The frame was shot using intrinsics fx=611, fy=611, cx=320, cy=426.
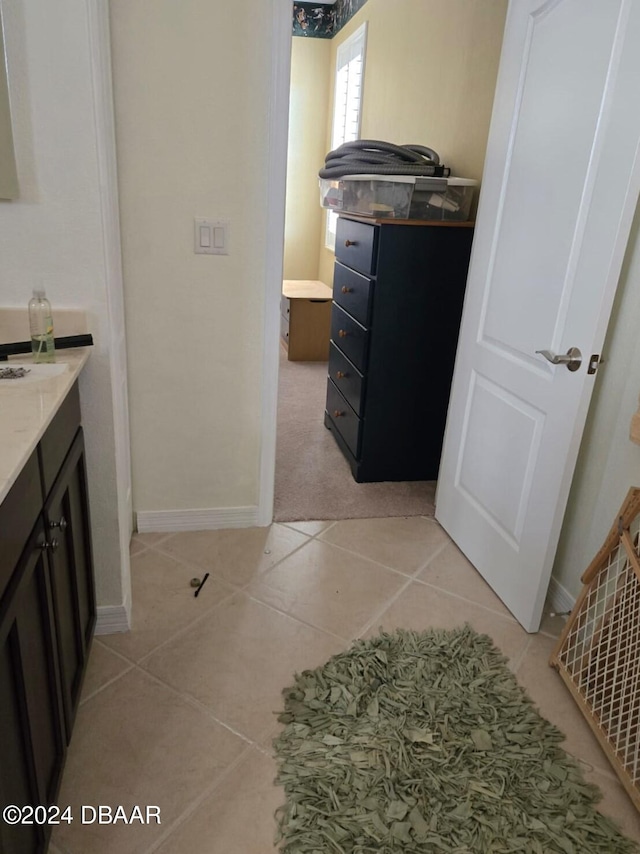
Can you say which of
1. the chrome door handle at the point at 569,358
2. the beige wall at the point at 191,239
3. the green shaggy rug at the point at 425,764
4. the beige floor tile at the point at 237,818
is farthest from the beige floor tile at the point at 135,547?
the chrome door handle at the point at 569,358

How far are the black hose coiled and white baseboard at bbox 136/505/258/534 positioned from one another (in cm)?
161

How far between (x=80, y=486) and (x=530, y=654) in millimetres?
1428

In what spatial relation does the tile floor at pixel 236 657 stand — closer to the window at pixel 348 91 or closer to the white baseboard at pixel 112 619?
the white baseboard at pixel 112 619

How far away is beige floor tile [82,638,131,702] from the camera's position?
1662 mm

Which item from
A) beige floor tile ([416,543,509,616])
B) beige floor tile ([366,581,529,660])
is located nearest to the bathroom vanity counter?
beige floor tile ([366,581,529,660])

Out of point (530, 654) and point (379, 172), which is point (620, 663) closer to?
point (530, 654)

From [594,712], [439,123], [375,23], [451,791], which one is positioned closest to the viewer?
[451,791]

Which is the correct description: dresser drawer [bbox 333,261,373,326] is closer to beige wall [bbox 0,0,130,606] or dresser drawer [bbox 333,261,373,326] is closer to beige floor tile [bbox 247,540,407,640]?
beige floor tile [bbox 247,540,407,640]

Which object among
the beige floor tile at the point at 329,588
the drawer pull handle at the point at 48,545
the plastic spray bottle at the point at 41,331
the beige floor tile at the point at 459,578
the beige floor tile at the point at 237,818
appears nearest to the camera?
the drawer pull handle at the point at 48,545

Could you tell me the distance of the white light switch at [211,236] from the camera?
2.06 m

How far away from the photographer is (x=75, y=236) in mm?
1444

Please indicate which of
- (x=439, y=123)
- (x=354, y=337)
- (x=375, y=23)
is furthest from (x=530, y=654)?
(x=375, y=23)

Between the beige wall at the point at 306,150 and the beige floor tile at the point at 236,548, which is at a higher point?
the beige wall at the point at 306,150

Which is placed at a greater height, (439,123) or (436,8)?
(436,8)
